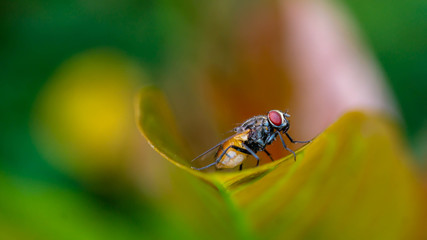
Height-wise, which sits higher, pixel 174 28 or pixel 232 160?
pixel 174 28

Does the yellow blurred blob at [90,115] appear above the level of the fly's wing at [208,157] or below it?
above

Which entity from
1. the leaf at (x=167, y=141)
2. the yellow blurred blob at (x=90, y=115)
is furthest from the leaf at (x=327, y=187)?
the yellow blurred blob at (x=90, y=115)

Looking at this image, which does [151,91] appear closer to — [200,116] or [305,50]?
[200,116]

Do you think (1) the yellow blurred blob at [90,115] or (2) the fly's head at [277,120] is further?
(1) the yellow blurred blob at [90,115]

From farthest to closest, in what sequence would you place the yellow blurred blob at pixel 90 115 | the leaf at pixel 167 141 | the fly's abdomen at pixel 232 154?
1. the yellow blurred blob at pixel 90 115
2. the fly's abdomen at pixel 232 154
3. the leaf at pixel 167 141

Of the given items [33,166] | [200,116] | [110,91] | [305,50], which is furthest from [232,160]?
[33,166]

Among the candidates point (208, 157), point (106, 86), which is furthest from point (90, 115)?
point (208, 157)

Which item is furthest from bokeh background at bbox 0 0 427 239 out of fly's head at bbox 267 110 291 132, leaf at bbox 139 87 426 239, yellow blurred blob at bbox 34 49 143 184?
leaf at bbox 139 87 426 239

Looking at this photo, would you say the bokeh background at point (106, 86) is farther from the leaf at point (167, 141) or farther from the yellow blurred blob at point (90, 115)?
the leaf at point (167, 141)
